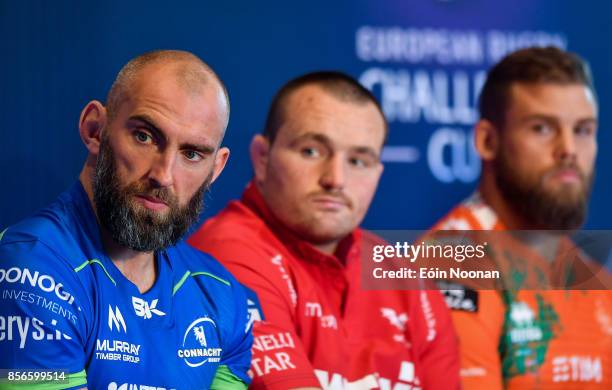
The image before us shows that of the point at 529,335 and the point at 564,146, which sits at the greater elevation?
the point at 564,146

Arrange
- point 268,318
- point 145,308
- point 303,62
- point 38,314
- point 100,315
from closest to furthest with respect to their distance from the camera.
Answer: point 38,314
point 100,315
point 145,308
point 268,318
point 303,62

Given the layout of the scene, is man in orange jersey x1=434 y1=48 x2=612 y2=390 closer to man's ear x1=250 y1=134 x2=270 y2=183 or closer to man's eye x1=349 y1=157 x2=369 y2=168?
man's eye x1=349 y1=157 x2=369 y2=168

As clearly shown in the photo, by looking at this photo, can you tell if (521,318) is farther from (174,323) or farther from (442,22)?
(174,323)

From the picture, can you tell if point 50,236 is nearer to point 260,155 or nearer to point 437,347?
point 260,155

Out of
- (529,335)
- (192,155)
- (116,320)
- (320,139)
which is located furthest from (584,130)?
(116,320)

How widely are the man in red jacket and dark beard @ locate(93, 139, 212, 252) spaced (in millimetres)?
554

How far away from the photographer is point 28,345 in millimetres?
1723

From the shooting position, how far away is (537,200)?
3143 millimetres

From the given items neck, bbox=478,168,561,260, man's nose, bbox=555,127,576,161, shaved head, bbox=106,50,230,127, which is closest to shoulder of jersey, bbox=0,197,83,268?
shaved head, bbox=106,50,230,127

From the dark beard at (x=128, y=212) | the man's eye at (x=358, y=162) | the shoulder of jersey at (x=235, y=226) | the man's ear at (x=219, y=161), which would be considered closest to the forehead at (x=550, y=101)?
the man's eye at (x=358, y=162)

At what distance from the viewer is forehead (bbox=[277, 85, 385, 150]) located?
2.68 m

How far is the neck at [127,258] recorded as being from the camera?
194 cm

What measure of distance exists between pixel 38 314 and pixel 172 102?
1.68 feet

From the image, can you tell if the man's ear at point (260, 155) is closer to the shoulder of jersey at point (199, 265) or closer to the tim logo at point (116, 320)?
the shoulder of jersey at point (199, 265)
